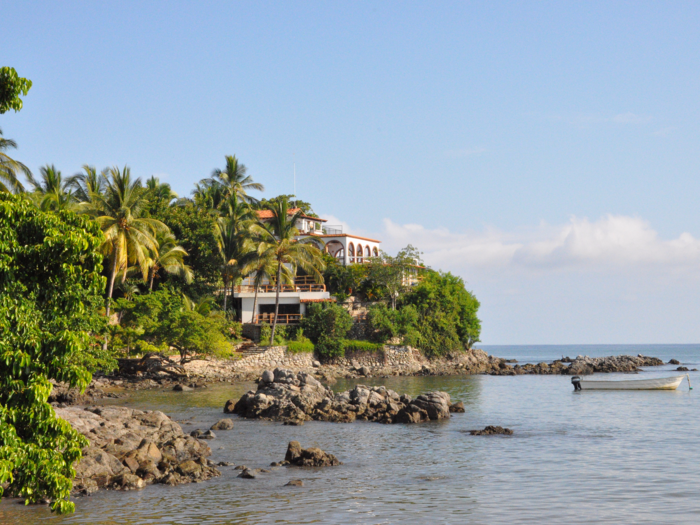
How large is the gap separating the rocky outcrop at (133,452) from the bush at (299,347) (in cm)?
3006

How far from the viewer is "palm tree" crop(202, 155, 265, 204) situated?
217 feet

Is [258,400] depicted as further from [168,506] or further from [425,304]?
[425,304]

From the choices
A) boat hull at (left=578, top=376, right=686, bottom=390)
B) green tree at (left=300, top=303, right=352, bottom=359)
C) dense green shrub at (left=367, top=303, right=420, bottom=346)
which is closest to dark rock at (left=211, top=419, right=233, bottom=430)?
green tree at (left=300, top=303, right=352, bottom=359)

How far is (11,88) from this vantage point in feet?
26.1

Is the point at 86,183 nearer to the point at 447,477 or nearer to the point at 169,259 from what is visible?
the point at 169,259

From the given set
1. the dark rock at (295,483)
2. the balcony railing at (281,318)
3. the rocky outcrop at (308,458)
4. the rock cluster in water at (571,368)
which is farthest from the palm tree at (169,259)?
the dark rock at (295,483)

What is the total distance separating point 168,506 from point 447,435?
13474mm

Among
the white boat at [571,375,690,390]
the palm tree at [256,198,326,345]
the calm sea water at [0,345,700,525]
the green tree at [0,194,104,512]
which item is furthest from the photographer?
the palm tree at [256,198,326,345]

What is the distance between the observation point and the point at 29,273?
800 cm

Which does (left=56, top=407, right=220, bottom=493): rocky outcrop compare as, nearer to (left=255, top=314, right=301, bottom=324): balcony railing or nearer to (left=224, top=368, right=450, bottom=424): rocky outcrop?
(left=224, top=368, right=450, bottom=424): rocky outcrop

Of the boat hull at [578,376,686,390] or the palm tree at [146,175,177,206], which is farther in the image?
the palm tree at [146,175,177,206]

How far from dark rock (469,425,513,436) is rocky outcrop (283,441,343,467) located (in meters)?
8.21

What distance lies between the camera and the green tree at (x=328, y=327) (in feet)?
180

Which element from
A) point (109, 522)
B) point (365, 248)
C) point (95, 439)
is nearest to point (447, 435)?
point (95, 439)
